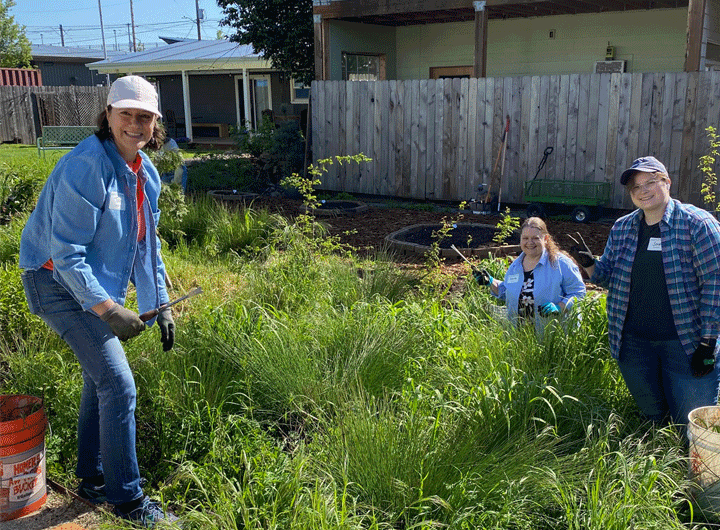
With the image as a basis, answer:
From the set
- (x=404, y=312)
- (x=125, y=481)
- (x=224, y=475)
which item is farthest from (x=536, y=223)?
(x=125, y=481)

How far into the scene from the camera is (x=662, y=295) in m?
3.82

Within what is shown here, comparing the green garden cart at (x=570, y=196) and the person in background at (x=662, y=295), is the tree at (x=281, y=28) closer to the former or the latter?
the green garden cart at (x=570, y=196)

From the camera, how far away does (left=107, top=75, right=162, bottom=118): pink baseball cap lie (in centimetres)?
325

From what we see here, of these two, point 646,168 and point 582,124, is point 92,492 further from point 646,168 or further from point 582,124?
point 582,124

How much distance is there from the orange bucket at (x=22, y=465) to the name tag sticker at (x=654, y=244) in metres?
3.28

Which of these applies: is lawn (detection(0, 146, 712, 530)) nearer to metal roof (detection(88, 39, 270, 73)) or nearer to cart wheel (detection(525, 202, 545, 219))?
cart wheel (detection(525, 202, 545, 219))

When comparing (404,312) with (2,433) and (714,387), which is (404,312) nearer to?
(714,387)

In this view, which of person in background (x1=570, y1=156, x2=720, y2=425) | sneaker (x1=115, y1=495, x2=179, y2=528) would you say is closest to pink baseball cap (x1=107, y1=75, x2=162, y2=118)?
sneaker (x1=115, y1=495, x2=179, y2=528)

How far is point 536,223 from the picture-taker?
197 inches

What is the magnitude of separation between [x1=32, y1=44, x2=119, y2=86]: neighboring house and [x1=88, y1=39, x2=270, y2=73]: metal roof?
44.5ft

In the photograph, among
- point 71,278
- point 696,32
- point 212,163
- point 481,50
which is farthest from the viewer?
point 212,163

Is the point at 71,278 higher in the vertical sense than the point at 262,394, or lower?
higher

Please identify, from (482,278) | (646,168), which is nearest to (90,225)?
(646,168)

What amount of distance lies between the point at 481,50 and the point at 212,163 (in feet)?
20.6
